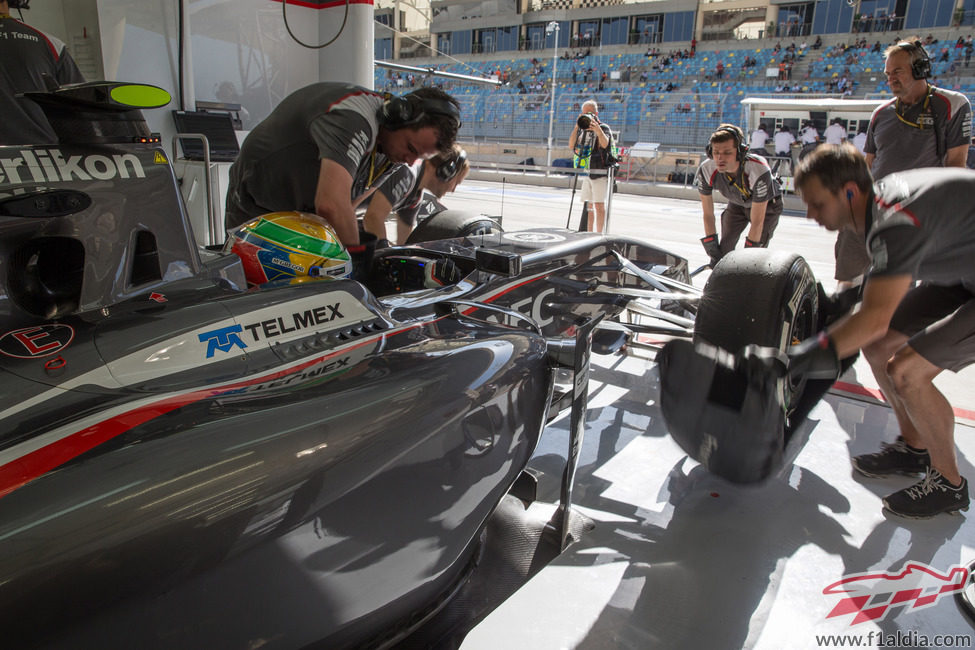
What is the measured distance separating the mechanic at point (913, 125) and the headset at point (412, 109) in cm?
237

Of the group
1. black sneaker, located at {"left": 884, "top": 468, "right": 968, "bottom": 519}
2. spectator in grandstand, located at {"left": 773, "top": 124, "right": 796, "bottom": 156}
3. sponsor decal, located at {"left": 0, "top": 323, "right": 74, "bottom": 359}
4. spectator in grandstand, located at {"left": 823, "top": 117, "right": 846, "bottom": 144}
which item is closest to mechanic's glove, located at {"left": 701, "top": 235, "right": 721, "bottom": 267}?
black sneaker, located at {"left": 884, "top": 468, "right": 968, "bottom": 519}

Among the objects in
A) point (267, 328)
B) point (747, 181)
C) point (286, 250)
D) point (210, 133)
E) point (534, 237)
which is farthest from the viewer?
point (747, 181)

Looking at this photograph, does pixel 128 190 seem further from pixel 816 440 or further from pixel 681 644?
pixel 816 440

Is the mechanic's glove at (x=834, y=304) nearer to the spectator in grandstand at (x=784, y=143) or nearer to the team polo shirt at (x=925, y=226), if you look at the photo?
the team polo shirt at (x=925, y=226)

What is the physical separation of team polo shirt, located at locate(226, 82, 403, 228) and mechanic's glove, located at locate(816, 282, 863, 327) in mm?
1861

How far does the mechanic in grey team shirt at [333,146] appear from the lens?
221 centimetres

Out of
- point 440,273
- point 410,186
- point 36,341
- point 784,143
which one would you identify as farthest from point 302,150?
point 784,143

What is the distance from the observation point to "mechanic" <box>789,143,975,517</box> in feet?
5.99

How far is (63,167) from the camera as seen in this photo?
1.26 metres

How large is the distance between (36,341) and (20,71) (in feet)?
6.65

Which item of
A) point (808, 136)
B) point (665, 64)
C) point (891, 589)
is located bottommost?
point (891, 589)

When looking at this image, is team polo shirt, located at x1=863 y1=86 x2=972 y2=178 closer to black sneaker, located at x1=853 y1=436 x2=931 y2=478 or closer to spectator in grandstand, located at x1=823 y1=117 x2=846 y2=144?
black sneaker, located at x1=853 y1=436 x2=931 y2=478

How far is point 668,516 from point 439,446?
1.35 meters

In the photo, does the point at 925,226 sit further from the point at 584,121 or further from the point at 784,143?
the point at 784,143
